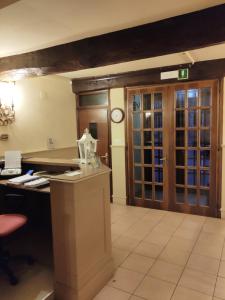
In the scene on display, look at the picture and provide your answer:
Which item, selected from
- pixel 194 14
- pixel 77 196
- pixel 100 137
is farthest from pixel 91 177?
pixel 100 137

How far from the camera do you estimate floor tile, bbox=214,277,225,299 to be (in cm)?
216

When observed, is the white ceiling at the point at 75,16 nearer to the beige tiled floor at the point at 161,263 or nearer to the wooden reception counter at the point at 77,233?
the wooden reception counter at the point at 77,233

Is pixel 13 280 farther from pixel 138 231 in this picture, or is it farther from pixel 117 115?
pixel 117 115

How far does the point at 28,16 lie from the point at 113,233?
2773 millimetres

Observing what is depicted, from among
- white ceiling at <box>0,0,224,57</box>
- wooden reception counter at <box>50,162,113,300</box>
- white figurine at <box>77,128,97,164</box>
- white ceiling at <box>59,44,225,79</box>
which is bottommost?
wooden reception counter at <box>50,162,113,300</box>

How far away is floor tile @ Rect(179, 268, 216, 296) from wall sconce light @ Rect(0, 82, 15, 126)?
3.01 metres

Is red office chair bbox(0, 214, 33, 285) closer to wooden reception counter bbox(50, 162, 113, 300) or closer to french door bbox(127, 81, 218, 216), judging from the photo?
wooden reception counter bbox(50, 162, 113, 300)

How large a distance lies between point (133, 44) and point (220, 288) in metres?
2.38

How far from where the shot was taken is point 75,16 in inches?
82.0

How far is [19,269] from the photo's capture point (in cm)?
247

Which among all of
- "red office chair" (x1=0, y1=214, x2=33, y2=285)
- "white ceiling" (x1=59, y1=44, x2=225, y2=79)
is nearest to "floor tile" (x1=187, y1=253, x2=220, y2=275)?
"red office chair" (x1=0, y1=214, x2=33, y2=285)

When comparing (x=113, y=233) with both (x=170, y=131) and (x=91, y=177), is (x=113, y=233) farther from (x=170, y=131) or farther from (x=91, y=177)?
(x=170, y=131)

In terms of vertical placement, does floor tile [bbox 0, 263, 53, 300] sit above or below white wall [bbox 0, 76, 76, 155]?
below

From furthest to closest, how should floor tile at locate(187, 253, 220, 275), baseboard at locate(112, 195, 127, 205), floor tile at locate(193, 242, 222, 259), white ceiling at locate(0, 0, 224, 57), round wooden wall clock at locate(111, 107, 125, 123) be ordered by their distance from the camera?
baseboard at locate(112, 195, 127, 205) < round wooden wall clock at locate(111, 107, 125, 123) < floor tile at locate(193, 242, 222, 259) < floor tile at locate(187, 253, 220, 275) < white ceiling at locate(0, 0, 224, 57)
